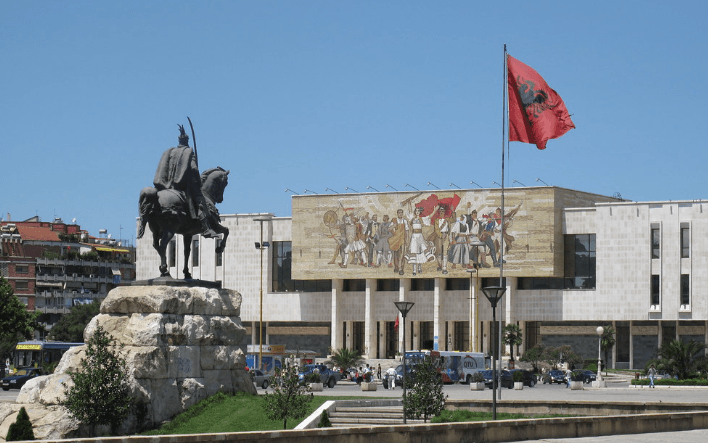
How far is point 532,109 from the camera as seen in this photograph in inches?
1770

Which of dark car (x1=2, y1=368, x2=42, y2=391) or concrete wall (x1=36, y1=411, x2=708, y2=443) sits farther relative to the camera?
dark car (x1=2, y1=368, x2=42, y2=391)

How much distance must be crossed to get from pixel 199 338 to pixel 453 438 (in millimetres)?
12298

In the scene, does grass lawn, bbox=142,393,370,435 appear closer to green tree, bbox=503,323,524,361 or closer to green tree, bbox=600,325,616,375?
green tree, bbox=600,325,616,375

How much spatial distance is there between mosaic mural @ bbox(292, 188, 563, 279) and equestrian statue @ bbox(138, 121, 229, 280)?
58505mm

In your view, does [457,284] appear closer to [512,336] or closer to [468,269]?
[512,336]

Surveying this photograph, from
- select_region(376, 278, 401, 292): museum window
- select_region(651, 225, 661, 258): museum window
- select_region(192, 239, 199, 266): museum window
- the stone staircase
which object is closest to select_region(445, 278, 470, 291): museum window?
select_region(376, 278, 401, 292): museum window

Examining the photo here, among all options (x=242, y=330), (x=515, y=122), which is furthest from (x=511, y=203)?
(x=242, y=330)

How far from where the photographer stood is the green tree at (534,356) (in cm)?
9006

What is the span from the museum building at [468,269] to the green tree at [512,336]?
2.03 metres

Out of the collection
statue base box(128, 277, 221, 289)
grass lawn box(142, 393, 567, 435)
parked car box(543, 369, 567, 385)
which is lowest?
parked car box(543, 369, 567, 385)

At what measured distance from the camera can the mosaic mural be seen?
93.8 m

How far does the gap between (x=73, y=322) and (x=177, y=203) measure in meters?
79.1

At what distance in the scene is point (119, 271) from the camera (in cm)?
13062

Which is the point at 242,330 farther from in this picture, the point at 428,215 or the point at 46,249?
the point at 46,249
